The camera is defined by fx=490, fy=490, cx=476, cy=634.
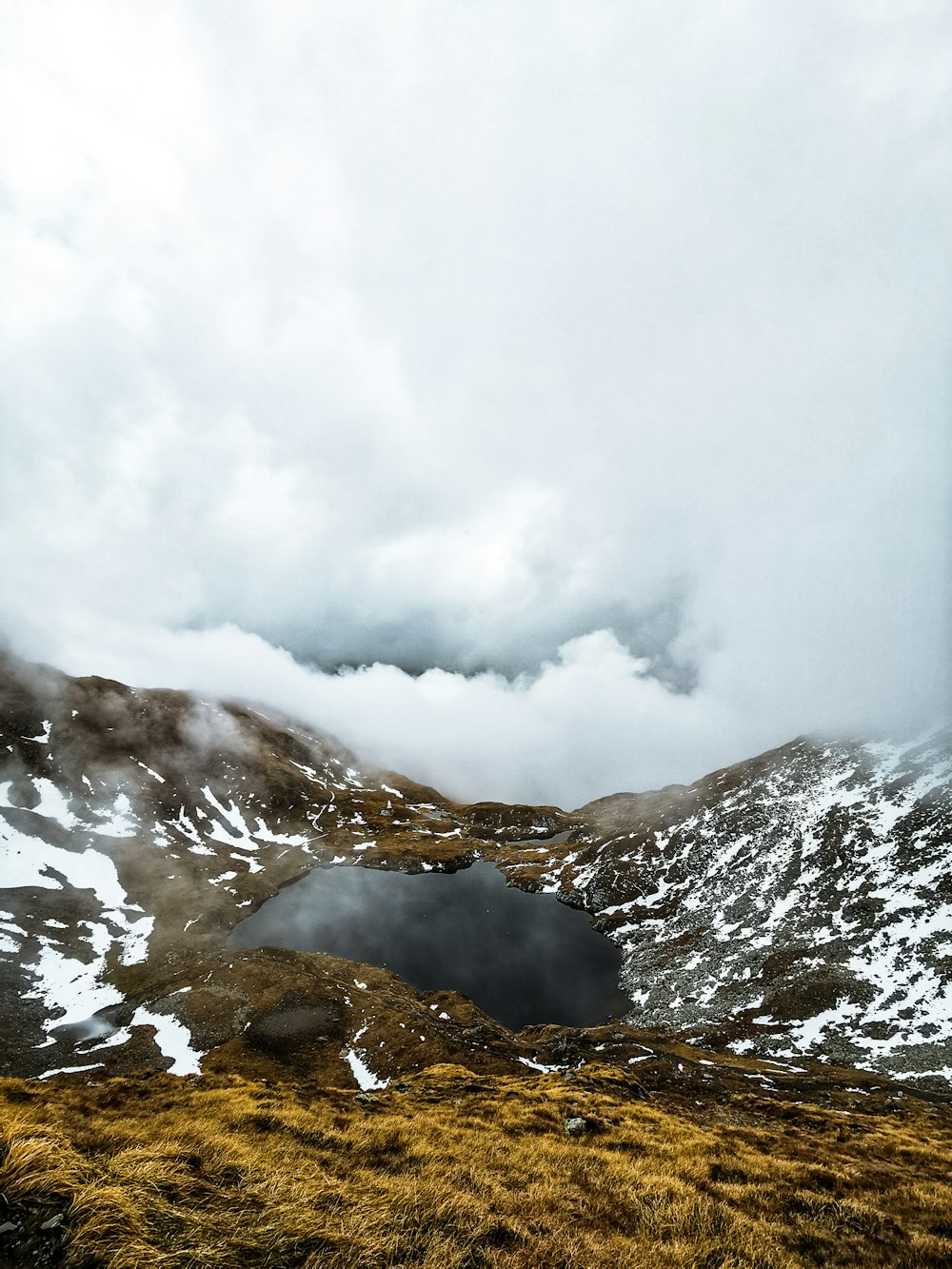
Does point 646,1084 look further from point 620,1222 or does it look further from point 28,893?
point 28,893

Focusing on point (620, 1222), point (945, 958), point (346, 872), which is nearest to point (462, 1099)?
point (620, 1222)

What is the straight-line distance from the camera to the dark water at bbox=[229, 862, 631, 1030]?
93.6m

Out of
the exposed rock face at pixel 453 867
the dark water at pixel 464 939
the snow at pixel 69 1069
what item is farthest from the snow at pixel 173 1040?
the dark water at pixel 464 939

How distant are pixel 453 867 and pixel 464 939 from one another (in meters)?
A: 60.0

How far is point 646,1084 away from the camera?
4128cm

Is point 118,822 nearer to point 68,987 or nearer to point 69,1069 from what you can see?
point 68,987

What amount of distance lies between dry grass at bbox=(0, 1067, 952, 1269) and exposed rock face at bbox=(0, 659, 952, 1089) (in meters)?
41.0

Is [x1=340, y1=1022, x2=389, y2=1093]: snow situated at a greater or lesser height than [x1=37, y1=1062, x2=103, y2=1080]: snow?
lesser

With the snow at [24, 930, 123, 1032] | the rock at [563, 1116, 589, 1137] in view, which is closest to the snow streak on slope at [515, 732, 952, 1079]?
the rock at [563, 1116, 589, 1137]

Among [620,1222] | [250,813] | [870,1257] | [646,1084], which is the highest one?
[250,813]

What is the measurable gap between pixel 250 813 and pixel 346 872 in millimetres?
51905

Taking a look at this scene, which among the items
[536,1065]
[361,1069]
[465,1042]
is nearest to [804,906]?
[536,1065]

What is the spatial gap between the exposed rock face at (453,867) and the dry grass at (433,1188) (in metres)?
41.0

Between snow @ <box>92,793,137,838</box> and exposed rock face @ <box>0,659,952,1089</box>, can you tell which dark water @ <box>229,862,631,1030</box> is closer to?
exposed rock face @ <box>0,659,952,1089</box>
